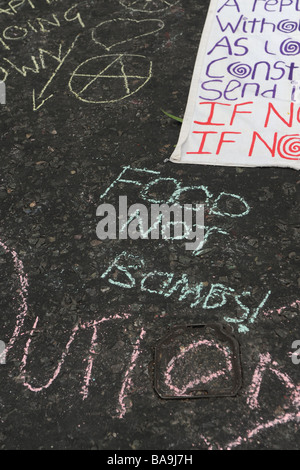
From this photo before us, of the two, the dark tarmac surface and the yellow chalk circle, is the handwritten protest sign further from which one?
the yellow chalk circle

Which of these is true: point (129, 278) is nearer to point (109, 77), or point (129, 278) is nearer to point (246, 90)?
point (246, 90)

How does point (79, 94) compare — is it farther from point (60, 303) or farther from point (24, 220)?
point (60, 303)

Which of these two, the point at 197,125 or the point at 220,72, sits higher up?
the point at 220,72

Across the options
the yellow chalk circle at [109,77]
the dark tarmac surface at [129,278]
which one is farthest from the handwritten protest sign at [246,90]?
the yellow chalk circle at [109,77]

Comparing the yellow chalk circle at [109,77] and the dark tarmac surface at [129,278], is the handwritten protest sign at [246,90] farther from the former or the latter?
the yellow chalk circle at [109,77]

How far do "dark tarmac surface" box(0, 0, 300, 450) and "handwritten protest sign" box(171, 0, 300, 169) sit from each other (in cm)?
9

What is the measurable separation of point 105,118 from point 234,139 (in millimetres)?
732

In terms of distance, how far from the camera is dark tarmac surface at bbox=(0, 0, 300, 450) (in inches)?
74.4

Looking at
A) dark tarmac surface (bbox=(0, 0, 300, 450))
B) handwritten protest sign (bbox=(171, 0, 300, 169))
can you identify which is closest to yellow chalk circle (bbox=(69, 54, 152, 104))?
dark tarmac surface (bbox=(0, 0, 300, 450))

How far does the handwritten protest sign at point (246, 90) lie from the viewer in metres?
2.62

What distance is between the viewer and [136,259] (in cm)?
231

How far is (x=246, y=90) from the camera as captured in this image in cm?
285
